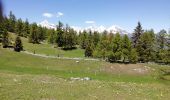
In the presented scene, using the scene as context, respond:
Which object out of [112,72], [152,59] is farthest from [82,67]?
[152,59]

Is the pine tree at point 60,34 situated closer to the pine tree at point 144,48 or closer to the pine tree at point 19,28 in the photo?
the pine tree at point 19,28

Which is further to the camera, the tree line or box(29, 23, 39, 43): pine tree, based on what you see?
box(29, 23, 39, 43): pine tree

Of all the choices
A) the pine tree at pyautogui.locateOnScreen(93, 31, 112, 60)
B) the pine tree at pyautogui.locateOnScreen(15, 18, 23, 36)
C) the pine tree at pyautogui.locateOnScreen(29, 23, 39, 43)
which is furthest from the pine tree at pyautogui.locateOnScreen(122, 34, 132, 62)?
the pine tree at pyautogui.locateOnScreen(15, 18, 23, 36)

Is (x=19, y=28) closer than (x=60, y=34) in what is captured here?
No

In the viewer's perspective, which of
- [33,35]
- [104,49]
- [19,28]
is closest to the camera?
[104,49]

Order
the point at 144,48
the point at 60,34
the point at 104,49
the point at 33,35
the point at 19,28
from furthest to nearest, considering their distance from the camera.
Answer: the point at 19,28
the point at 33,35
the point at 60,34
the point at 144,48
the point at 104,49

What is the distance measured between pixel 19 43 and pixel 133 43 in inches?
1788

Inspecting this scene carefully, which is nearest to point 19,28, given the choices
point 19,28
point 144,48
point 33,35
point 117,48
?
point 19,28

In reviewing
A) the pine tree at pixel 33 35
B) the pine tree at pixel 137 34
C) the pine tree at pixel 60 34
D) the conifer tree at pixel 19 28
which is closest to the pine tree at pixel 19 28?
the conifer tree at pixel 19 28

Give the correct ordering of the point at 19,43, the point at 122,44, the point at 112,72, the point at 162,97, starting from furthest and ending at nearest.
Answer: the point at 19,43
the point at 122,44
the point at 112,72
the point at 162,97

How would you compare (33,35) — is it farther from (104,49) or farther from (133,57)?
(133,57)

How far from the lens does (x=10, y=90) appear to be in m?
25.1

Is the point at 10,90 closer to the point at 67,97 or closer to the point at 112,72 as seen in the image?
the point at 67,97

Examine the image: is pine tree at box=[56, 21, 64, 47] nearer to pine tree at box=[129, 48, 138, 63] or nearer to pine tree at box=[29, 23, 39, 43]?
pine tree at box=[29, 23, 39, 43]
